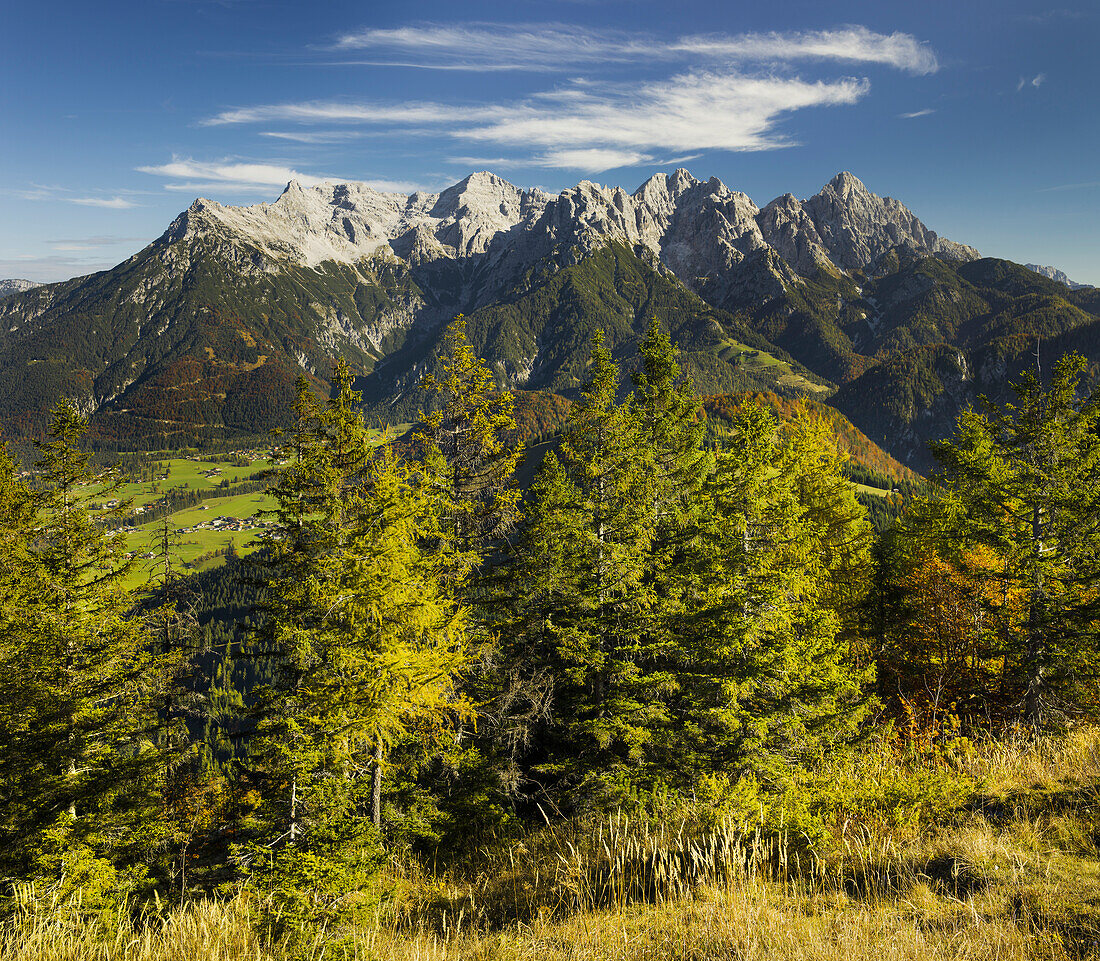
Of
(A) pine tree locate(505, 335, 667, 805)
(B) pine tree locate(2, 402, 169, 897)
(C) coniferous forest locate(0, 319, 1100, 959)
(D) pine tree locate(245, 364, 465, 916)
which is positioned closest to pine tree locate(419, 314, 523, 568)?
(C) coniferous forest locate(0, 319, 1100, 959)

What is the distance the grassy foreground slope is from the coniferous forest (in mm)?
102

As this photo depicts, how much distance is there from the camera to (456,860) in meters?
16.4

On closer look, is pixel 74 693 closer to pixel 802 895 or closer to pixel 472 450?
pixel 472 450

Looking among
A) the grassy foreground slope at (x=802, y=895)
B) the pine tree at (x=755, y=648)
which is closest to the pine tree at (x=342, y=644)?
the grassy foreground slope at (x=802, y=895)

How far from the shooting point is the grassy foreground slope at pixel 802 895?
480cm

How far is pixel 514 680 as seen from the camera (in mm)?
20656

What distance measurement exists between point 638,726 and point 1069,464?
22.0 m

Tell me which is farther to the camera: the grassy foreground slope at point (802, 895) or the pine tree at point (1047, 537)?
the pine tree at point (1047, 537)

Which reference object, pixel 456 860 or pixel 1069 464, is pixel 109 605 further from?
pixel 1069 464

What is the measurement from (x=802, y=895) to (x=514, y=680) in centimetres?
1558

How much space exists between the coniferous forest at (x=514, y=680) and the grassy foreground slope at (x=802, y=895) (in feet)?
0.33

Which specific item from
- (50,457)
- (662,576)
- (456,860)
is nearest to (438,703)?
(456,860)

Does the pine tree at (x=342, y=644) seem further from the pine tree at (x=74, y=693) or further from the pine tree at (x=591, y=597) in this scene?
the pine tree at (x=74, y=693)

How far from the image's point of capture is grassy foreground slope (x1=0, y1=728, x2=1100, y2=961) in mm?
4801
